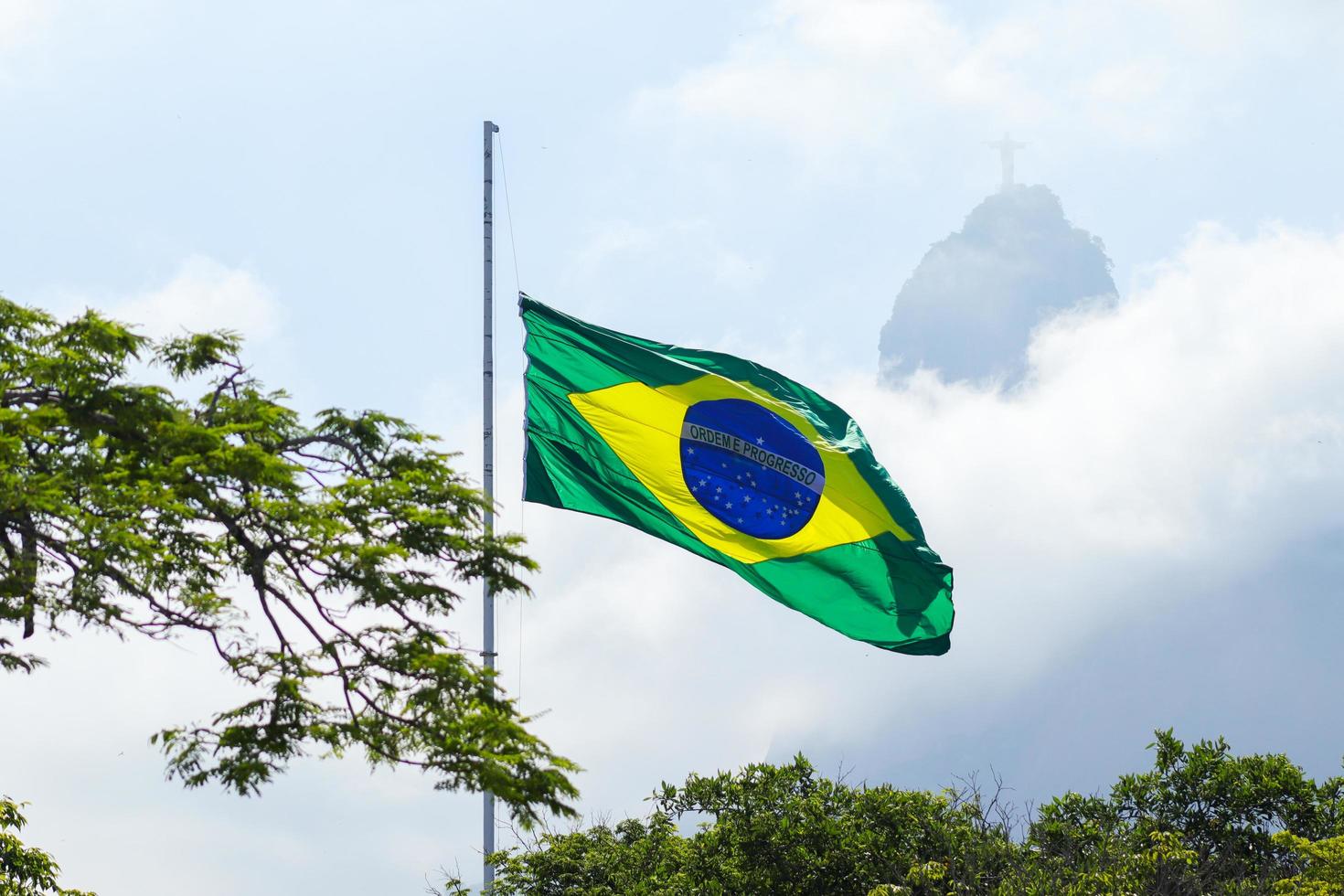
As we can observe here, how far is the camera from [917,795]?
22375 millimetres

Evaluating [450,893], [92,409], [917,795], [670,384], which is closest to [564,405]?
[670,384]

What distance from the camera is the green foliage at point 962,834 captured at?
21047 mm

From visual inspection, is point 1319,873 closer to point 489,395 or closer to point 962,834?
point 962,834

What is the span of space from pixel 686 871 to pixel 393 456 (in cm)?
1135

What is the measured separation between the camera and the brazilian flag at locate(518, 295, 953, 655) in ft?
59.4

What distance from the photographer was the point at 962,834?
2158 centimetres

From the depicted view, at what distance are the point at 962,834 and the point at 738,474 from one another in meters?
7.05

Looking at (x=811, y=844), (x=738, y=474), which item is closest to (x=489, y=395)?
(x=738, y=474)

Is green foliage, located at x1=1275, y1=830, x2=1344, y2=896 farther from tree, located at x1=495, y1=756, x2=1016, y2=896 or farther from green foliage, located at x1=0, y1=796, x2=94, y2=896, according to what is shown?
green foliage, located at x1=0, y1=796, x2=94, y2=896

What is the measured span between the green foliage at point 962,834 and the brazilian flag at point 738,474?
4.16 metres

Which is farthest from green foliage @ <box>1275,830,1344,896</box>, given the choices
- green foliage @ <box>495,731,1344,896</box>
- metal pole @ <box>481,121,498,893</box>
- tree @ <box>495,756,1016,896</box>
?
metal pole @ <box>481,121,498,893</box>

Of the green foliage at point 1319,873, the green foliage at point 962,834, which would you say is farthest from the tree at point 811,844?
the green foliage at point 1319,873

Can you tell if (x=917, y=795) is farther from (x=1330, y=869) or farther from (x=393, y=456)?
(x=393, y=456)

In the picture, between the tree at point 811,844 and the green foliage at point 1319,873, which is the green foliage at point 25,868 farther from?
the green foliage at point 1319,873
